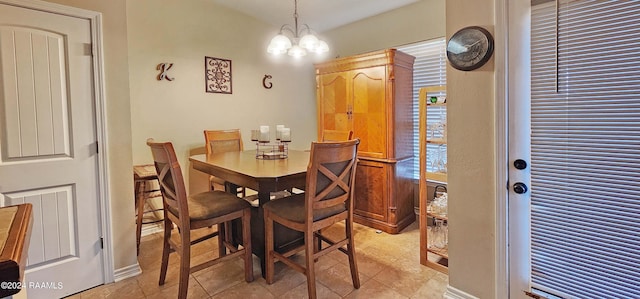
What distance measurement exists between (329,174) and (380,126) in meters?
1.37

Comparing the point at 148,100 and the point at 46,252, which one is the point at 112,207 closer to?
the point at 46,252

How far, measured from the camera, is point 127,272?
225cm

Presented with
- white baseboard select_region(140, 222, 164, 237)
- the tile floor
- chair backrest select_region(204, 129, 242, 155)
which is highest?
chair backrest select_region(204, 129, 242, 155)

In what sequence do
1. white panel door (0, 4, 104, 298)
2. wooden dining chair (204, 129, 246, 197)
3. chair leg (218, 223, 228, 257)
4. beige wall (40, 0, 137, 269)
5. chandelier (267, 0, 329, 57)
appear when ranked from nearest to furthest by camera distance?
white panel door (0, 4, 104, 298) < beige wall (40, 0, 137, 269) < chair leg (218, 223, 228, 257) < chandelier (267, 0, 329, 57) < wooden dining chair (204, 129, 246, 197)

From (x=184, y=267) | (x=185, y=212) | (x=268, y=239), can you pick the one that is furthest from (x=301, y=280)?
(x=185, y=212)

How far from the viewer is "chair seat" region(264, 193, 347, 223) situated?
1.98 m

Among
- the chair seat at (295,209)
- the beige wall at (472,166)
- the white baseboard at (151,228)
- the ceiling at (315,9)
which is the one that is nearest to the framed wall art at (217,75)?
the ceiling at (315,9)

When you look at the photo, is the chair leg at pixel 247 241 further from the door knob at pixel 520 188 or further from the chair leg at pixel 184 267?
the door knob at pixel 520 188

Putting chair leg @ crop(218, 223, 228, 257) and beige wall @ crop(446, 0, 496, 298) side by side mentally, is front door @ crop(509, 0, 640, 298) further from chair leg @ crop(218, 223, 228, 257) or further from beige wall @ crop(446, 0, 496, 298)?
chair leg @ crop(218, 223, 228, 257)

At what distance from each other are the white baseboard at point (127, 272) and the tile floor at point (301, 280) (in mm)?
34

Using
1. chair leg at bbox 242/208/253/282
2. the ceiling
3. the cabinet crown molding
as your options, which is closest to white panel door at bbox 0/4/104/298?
chair leg at bbox 242/208/253/282

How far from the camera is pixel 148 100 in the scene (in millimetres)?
3074

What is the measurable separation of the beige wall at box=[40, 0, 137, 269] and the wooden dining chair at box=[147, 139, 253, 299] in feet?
1.00

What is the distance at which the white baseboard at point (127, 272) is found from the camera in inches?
86.8
